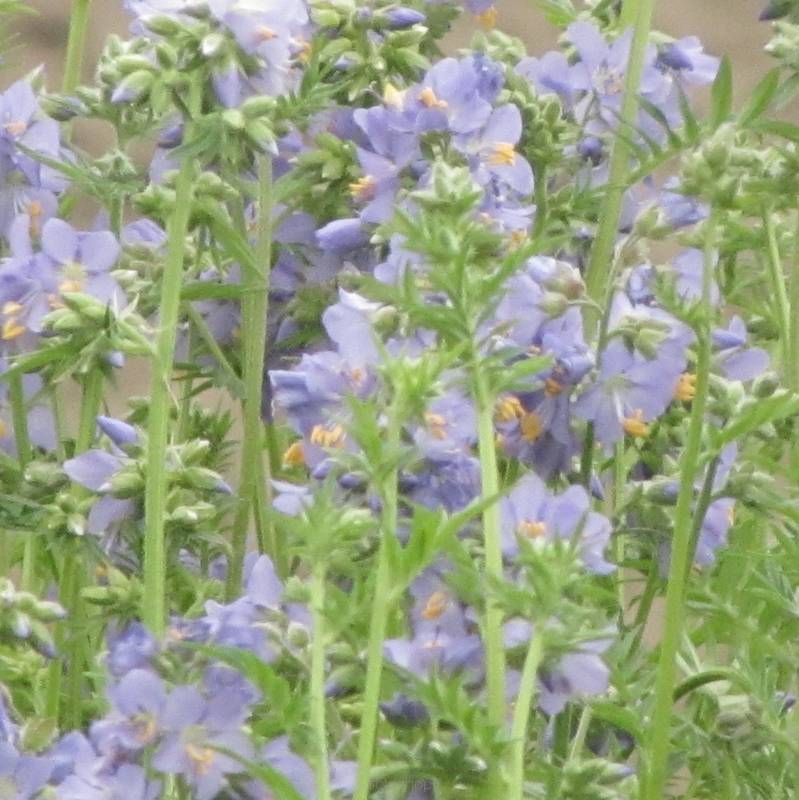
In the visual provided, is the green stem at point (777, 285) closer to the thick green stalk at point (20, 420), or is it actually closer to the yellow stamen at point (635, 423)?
the yellow stamen at point (635, 423)

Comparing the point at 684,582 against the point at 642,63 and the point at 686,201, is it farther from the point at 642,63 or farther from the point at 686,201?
the point at 642,63

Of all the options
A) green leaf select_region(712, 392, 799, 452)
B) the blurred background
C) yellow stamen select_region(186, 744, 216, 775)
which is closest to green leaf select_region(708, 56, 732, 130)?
green leaf select_region(712, 392, 799, 452)

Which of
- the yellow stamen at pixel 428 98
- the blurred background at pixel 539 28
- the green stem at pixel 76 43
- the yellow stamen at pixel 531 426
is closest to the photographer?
the yellow stamen at pixel 531 426

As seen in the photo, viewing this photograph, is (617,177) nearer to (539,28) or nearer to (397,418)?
(397,418)

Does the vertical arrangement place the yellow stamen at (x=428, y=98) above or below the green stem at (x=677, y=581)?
above

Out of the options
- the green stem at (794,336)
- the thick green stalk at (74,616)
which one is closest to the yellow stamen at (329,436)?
the thick green stalk at (74,616)

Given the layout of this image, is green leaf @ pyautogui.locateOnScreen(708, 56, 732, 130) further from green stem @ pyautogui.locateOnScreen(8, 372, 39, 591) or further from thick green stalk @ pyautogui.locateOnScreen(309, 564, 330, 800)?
green stem @ pyautogui.locateOnScreen(8, 372, 39, 591)
